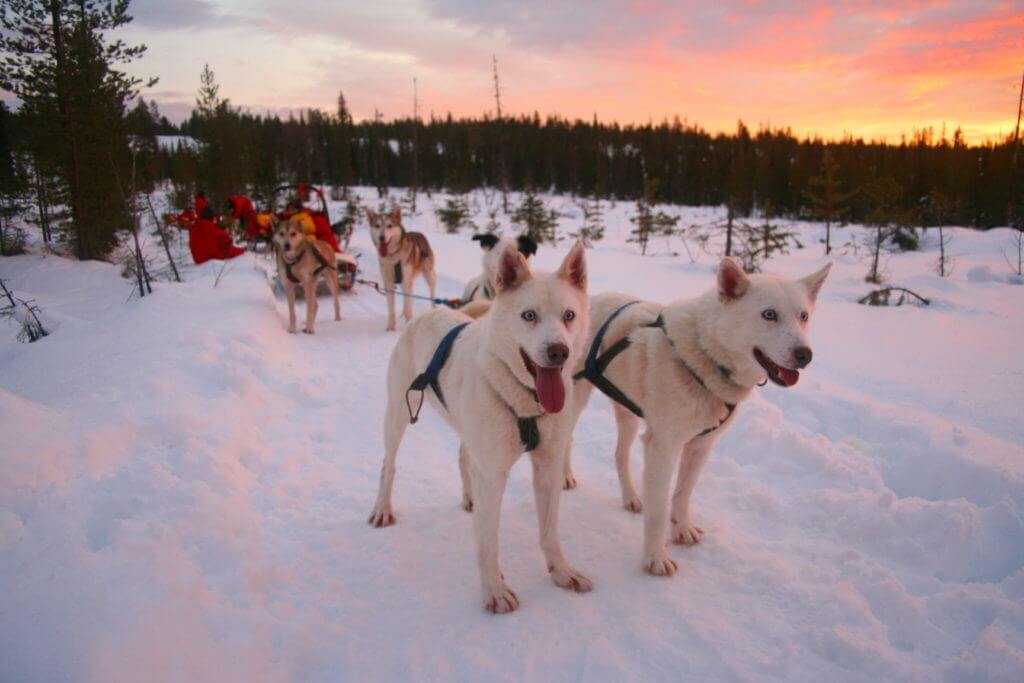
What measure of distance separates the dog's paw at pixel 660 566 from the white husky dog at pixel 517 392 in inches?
14.4

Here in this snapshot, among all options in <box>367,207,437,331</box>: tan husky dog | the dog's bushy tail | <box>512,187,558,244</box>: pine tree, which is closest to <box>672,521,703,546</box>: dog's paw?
the dog's bushy tail

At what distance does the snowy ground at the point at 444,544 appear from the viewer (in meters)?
2.08

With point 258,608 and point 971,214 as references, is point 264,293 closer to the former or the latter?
point 258,608

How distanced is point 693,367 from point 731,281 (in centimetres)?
47

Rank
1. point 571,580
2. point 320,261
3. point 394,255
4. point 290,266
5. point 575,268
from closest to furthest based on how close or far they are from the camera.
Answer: point 575,268, point 571,580, point 290,266, point 320,261, point 394,255

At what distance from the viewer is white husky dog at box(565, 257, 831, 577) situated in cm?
250

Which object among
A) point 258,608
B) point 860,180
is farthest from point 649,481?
point 860,180

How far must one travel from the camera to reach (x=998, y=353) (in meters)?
5.88

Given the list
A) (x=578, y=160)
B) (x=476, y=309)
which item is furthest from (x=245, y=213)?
(x=578, y=160)

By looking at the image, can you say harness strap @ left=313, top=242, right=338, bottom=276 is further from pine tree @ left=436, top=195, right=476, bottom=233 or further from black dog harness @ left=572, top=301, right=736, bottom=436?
pine tree @ left=436, top=195, right=476, bottom=233

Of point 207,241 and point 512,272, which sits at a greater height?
point 207,241

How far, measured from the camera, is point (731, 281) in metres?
2.63

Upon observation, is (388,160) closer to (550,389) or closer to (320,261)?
(320,261)

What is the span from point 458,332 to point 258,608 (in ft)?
5.23
